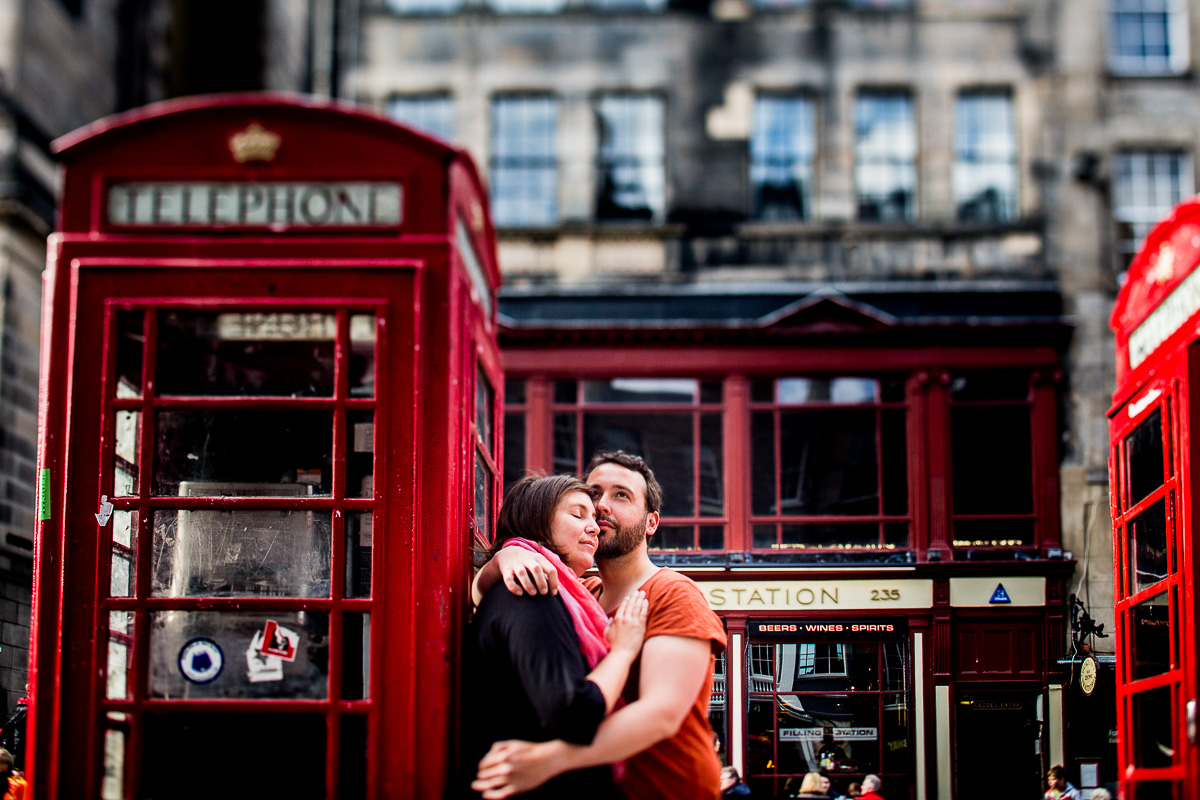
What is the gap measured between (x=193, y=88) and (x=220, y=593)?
1608 cm

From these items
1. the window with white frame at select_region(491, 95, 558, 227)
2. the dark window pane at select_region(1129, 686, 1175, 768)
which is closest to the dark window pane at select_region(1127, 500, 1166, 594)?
the dark window pane at select_region(1129, 686, 1175, 768)

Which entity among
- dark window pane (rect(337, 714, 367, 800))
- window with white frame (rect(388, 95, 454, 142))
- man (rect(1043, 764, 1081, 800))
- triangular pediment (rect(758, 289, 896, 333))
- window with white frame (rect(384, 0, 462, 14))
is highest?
window with white frame (rect(384, 0, 462, 14))

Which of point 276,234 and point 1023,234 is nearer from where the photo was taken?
point 276,234

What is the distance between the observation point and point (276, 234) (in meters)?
5.00

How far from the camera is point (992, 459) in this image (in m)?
15.1

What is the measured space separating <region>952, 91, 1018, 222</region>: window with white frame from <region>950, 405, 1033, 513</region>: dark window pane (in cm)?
244

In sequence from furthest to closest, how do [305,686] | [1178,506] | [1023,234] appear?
[1023,234], [1178,506], [305,686]

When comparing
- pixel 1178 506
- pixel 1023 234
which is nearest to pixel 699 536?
pixel 1023 234

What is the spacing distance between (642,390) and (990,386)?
3874 millimetres

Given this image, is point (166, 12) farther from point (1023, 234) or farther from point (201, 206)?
point (201, 206)

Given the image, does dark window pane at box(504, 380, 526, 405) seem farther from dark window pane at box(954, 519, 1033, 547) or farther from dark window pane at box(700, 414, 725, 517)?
dark window pane at box(954, 519, 1033, 547)

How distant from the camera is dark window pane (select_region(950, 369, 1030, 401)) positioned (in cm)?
1530

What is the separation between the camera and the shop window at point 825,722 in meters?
13.8

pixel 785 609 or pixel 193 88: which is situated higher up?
pixel 193 88
